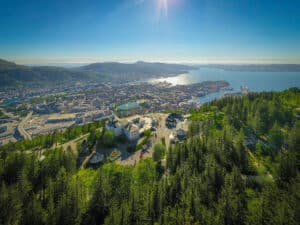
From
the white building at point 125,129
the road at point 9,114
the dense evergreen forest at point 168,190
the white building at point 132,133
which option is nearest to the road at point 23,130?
the road at point 9,114

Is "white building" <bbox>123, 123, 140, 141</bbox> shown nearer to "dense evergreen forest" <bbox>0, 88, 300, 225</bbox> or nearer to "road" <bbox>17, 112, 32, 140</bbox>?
"dense evergreen forest" <bbox>0, 88, 300, 225</bbox>

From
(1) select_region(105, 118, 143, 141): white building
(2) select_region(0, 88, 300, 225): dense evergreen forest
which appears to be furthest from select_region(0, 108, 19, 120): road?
(2) select_region(0, 88, 300, 225): dense evergreen forest

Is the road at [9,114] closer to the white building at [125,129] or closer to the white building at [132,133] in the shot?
the white building at [125,129]

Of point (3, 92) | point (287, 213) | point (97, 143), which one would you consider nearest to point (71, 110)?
point (97, 143)

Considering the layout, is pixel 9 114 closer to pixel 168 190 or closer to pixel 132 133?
pixel 132 133

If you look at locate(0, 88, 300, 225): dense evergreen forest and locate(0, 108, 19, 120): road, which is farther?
locate(0, 108, 19, 120): road

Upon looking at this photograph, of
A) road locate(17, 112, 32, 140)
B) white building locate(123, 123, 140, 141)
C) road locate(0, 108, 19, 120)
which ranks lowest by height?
road locate(17, 112, 32, 140)

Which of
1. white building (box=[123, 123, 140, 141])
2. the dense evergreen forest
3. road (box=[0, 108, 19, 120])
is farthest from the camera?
road (box=[0, 108, 19, 120])

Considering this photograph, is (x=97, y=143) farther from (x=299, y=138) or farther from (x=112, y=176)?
(x=299, y=138)
